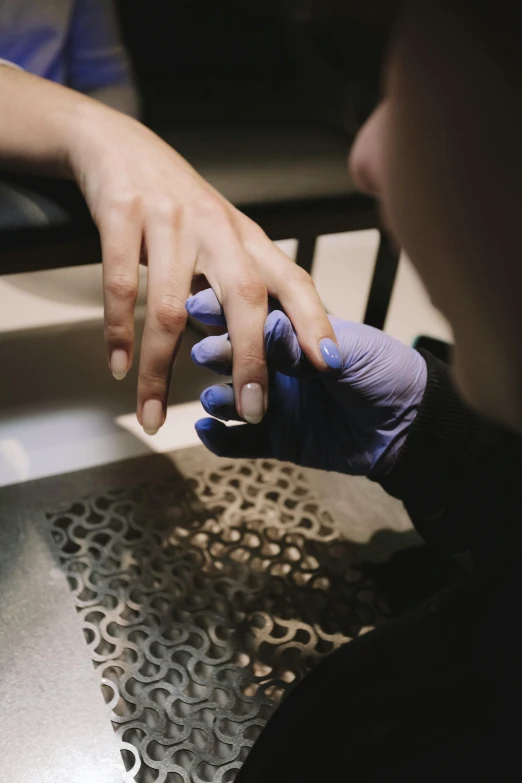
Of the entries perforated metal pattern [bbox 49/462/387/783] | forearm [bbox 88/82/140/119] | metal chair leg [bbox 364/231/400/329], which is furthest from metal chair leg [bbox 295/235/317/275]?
perforated metal pattern [bbox 49/462/387/783]

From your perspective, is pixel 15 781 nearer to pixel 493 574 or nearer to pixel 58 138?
pixel 493 574

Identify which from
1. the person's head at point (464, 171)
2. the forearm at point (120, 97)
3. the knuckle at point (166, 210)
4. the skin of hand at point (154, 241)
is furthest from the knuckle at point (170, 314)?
the forearm at point (120, 97)

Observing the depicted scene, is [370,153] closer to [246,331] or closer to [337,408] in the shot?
[246,331]

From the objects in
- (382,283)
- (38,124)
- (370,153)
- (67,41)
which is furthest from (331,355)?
(67,41)

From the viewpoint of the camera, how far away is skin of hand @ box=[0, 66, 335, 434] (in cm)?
69

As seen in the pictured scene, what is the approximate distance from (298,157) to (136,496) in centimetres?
56

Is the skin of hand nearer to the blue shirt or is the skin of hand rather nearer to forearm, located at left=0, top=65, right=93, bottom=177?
forearm, located at left=0, top=65, right=93, bottom=177

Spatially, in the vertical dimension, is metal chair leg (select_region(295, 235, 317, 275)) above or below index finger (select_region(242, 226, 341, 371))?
below

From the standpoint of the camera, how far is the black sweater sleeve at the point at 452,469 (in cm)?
71

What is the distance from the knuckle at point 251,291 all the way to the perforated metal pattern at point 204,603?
37 centimetres

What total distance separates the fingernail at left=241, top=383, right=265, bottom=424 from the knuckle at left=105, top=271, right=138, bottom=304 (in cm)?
18

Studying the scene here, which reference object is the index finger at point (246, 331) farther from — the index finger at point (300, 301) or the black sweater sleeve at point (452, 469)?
the black sweater sleeve at point (452, 469)

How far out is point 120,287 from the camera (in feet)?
2.44

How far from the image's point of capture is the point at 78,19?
1151 mm
